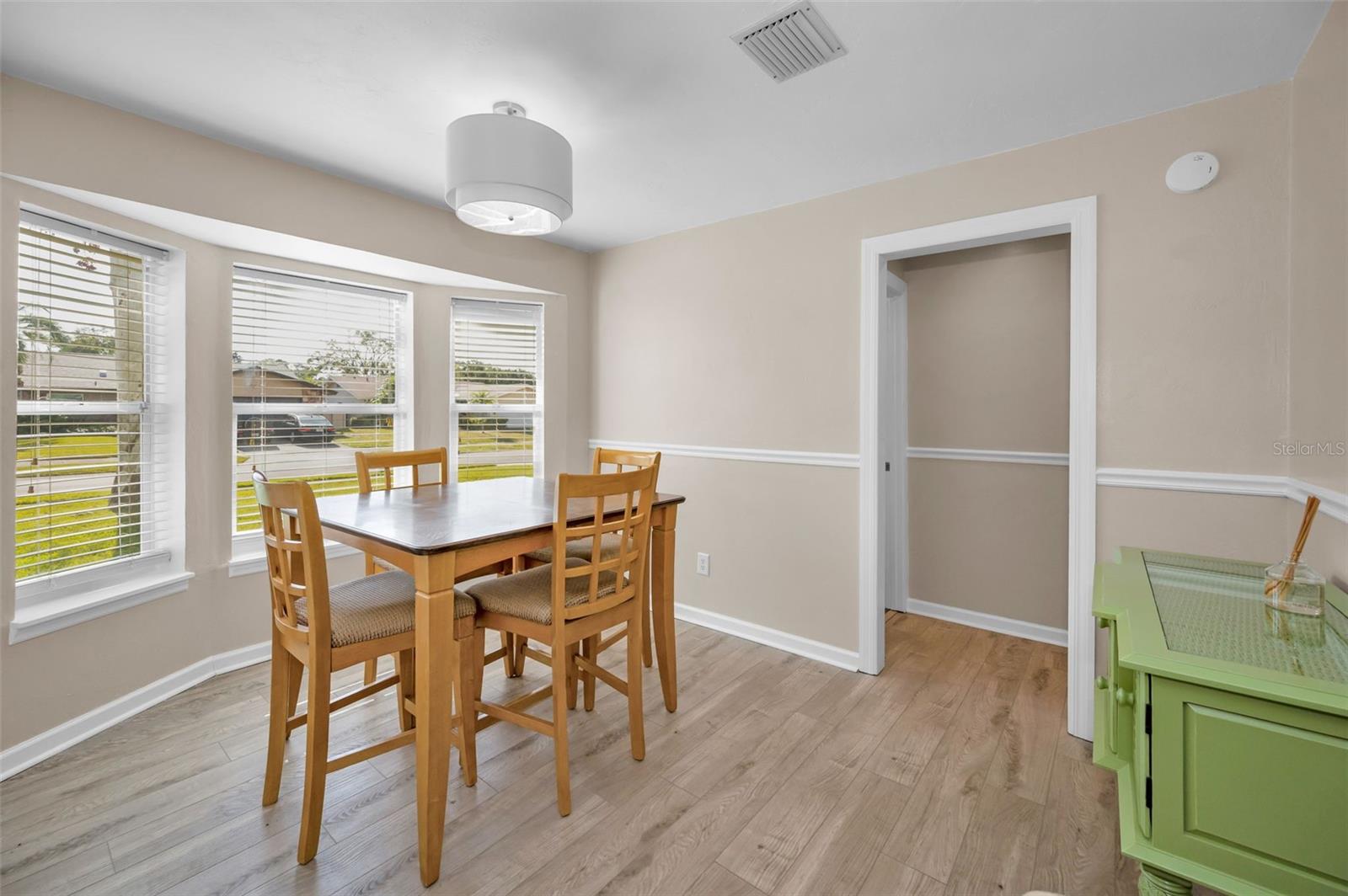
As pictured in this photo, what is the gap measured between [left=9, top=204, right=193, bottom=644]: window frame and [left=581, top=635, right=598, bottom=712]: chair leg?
72.9 inches

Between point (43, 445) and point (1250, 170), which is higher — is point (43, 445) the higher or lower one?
the lower one

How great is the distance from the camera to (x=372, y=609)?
1.74 m

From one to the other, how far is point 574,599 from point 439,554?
539mm

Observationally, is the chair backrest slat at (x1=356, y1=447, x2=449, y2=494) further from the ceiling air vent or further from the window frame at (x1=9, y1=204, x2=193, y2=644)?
the ceiling air vent

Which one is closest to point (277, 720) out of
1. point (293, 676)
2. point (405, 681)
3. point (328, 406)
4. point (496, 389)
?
point (293, 676)

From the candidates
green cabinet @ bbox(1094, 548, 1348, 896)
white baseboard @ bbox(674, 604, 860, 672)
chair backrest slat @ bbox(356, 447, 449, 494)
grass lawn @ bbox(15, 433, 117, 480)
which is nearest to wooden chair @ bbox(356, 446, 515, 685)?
chair backrest slat @ bbox(356, 447, 449, 494)

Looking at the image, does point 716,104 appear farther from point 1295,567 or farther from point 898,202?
point 1295,567

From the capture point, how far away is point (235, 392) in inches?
112

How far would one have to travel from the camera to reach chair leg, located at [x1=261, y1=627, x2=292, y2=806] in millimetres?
1728

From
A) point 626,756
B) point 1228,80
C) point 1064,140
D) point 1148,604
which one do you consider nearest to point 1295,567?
point 1148,604

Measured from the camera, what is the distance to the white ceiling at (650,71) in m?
1.62

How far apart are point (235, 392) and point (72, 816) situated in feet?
5.91

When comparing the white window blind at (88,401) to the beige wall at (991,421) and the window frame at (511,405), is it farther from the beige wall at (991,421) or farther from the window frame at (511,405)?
the beige wall at (991,421)

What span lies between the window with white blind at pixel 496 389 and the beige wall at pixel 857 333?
46 centimetres
